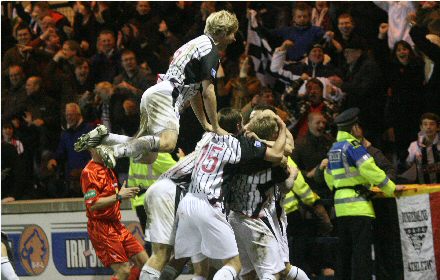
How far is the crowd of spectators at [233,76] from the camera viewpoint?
13.5 meters

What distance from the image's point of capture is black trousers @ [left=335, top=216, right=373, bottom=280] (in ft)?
39.8

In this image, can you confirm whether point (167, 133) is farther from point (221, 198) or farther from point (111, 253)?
point (111, 253)

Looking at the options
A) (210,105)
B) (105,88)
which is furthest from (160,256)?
(105,88)

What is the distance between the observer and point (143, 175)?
43.3 ft

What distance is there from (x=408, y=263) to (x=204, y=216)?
135 inches

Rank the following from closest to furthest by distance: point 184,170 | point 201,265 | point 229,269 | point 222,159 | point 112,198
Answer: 1. point 229,269
2. point 222,159
3. point 201,265
4. point 184,170
5. point 112,198

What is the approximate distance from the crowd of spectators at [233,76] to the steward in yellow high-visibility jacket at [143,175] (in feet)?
4.98

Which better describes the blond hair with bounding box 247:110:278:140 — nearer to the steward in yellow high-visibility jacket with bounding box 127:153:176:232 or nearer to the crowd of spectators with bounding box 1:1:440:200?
the steward in yellow high-visibility jacket with bounding box 127:153:176:232

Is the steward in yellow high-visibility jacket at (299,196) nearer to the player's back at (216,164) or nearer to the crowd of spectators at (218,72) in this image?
the crowd of spectators at (218,72)

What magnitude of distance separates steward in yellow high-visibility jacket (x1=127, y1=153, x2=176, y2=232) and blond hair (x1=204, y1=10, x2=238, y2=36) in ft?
9.64

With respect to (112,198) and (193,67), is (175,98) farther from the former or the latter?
(112,198)

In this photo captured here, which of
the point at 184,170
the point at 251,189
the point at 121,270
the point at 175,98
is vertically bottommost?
the point at 121,270

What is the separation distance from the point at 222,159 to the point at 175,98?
979mm

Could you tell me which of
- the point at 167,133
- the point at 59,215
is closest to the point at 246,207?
the point at 167,133
